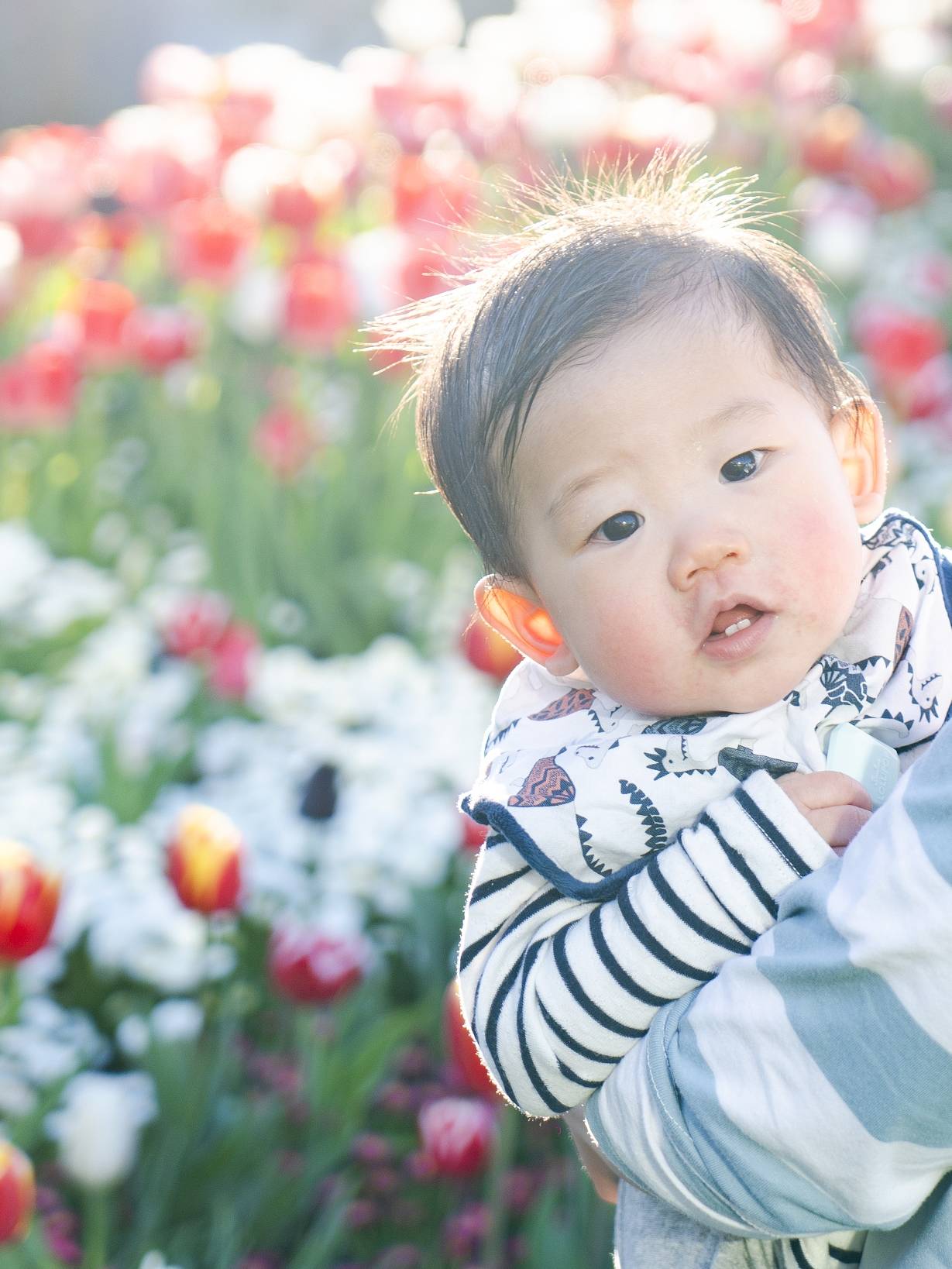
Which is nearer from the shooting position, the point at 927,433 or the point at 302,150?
the point at 927,433

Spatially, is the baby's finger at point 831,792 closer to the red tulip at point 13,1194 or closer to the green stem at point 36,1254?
the red tulip at point 13,1194

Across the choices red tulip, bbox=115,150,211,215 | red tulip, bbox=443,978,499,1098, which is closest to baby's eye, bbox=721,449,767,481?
red tulip, bbox=443,978,499,1098

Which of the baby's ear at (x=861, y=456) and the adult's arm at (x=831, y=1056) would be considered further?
the baby's ear at (x=861, y=456)

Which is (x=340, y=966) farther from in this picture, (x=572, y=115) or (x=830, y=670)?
(x=572, y=115)

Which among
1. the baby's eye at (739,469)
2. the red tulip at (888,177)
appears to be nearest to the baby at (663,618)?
the baby's eye at (739,469)

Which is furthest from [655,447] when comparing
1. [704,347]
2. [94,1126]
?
[94,1126]

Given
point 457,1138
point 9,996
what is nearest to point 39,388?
point 9,996

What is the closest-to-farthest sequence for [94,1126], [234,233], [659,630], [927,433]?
[659,630], [94,1126], [234,233], [927,433]

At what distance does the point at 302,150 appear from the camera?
4.16 metres

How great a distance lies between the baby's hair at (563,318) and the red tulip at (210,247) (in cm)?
212

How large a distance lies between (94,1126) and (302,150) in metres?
3.08

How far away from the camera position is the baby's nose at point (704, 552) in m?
1.03

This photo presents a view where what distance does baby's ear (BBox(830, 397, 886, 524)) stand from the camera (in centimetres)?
118

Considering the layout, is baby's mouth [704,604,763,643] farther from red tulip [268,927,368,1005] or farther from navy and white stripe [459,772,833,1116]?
red tulip [268,927,368,1005]
